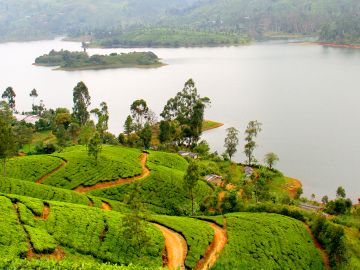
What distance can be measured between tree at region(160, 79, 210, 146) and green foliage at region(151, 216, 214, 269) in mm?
40441

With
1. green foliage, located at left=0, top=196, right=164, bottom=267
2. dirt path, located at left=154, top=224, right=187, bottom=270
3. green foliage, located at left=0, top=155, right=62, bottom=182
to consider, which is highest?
green foliage, located at left=0, top=196, right=164, bottom=267

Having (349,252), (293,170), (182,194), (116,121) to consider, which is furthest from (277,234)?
(116,121)

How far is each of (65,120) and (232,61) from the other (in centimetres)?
10125

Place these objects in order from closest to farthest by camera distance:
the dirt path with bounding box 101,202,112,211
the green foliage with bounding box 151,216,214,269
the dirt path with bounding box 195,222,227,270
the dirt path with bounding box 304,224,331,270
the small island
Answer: the dirt path with bounding box 195,222,227,270
the green foliage with bounding box 151,216,214,269
the dirt path with bounding box 304,224,331,270
the dirt path with bounding box 101,202,112,211
the small island

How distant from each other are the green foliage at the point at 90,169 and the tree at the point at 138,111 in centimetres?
2627

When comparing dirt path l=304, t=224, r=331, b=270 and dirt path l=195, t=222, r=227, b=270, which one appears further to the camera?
dirt path l=304, t=224, r=331, b=270

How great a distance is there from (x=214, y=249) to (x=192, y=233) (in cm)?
218

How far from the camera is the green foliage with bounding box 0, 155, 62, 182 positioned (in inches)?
1821

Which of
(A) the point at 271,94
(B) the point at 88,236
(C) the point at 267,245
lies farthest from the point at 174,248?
(A) the point at 271,94

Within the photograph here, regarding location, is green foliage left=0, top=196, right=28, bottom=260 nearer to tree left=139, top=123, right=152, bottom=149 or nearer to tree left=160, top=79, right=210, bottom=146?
tree left=139, top=123, right=152, bottom=149

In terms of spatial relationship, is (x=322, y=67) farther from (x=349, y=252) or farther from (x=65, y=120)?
(x=349, y=252)

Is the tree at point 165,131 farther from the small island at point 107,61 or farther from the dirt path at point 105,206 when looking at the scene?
the small island at point 107,61

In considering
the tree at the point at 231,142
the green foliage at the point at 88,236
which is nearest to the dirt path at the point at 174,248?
the green foliage at the point at 88,236

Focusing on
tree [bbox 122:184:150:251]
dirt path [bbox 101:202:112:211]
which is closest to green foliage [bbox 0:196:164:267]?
tree [bbox 122:184:150:251]
